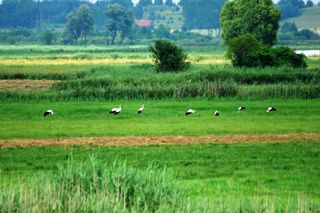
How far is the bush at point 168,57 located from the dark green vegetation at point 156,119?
23.9 meters

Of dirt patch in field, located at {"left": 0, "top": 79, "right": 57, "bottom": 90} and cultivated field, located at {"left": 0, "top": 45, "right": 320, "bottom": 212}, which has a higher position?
cultivated field, located at {"left": 0, "top": 45, "right": 320, "bottom": 212}

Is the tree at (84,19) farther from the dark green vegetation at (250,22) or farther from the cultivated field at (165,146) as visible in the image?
the cultivated field at (165,146)

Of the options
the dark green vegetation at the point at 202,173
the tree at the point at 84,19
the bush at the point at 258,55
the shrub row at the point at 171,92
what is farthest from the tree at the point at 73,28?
the dark green vegetation at the point at 202,173

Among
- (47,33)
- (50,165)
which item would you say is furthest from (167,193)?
(47,33)

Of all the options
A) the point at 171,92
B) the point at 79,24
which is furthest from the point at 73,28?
the point at 171,92

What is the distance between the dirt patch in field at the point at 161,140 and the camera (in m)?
30.2

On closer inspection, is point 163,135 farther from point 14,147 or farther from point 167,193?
point 167,193

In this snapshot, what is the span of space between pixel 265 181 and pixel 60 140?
38.0ft

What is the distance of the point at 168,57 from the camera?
244ft

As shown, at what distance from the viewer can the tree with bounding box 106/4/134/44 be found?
18988 cm

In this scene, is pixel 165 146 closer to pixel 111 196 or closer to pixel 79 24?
pixel 111 196

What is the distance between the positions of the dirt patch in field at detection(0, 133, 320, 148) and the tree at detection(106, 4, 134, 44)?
15753cm

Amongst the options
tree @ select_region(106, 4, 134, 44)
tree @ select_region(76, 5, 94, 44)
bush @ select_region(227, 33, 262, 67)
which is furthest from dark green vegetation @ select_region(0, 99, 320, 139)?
tree @ select_region(76, 5, 94, 44)

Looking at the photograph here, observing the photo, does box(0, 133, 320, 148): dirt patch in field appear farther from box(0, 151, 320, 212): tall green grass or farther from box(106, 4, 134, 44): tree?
box(106, 4, 134, 44): tree
